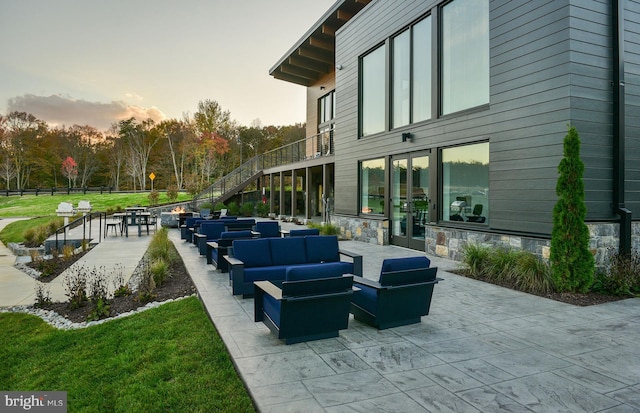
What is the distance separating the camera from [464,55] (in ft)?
29.7

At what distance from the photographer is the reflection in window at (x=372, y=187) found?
1199cm

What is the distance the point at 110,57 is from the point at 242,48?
17.7 feet

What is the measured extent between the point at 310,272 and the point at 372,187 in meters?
8.88

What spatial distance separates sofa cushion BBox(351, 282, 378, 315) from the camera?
14.2 ft

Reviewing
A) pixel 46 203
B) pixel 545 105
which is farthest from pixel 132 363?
pixel 46 203

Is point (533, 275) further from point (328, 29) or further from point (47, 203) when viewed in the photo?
point (47, 203)

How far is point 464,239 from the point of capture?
8719 millimetres

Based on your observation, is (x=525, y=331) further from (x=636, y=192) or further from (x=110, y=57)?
(x=110, y=57)

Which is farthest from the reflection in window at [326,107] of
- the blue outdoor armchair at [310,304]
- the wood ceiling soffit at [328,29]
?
the blue outdoor armchair at [310,304]

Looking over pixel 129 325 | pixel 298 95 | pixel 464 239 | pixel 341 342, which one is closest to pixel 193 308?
pixel 129 325

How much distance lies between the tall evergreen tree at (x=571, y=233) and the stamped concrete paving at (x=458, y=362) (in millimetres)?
583

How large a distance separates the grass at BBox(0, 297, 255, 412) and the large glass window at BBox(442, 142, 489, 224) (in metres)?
6.13

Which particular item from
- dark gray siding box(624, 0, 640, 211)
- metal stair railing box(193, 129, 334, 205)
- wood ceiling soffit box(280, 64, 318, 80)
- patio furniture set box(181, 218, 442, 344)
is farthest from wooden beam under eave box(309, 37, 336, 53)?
patio furniture set box(181, 218, 442, 344)

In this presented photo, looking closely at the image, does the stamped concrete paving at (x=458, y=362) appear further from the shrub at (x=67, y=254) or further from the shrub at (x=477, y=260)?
the shrub at (x=67, y=254)
